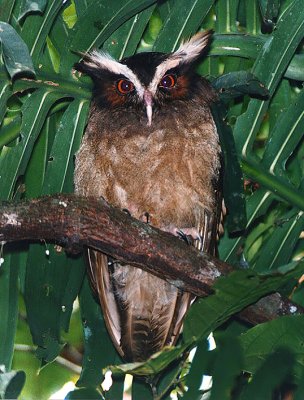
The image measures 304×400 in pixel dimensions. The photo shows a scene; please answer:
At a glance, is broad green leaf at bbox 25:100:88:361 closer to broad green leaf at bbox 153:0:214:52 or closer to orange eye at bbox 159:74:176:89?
orange eye at bbox 159:74:176:89

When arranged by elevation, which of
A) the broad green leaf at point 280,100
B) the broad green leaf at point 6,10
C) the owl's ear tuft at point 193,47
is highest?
the broad green leaf at point 6,10

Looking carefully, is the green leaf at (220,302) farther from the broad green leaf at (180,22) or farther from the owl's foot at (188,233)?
the broad green leaf at (180,22)

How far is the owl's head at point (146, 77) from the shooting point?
4.00 metres

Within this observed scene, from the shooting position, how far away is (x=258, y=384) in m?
2.29

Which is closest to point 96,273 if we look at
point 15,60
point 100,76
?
point 100,76

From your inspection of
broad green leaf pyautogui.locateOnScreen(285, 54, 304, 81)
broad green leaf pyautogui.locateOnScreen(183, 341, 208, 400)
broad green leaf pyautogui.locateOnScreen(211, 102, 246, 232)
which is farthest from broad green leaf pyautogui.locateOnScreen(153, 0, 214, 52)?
broad green leaf pyautogui.locateOnScreen(183, 341, 208, 400)

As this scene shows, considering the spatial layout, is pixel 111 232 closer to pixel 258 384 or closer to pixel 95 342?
pixel 95 342

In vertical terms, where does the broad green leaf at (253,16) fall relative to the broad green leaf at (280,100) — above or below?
above

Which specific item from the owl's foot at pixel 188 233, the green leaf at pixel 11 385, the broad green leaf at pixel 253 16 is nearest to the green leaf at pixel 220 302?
the green leaf at pixel 11 385

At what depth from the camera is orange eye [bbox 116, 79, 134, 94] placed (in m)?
4.12

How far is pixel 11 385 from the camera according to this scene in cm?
263

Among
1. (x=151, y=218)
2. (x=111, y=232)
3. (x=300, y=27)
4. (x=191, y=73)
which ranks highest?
(x=300, y=27)

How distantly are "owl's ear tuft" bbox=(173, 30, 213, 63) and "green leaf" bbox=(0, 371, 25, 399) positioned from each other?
1.86 meters

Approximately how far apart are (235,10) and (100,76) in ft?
2.19
